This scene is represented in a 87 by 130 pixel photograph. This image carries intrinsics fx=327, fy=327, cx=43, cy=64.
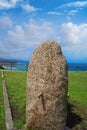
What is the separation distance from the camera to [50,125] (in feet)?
35.4

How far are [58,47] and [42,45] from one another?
56cm

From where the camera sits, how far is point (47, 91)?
10.7m

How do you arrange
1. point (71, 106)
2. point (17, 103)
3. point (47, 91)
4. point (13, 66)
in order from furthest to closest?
point (13, 66)
point (17, 103)
point (71, 106)
point (47, 91)

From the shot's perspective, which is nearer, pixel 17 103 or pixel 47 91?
pixel 47 91

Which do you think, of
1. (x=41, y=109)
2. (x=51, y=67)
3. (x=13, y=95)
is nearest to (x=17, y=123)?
(x=41, y=109)

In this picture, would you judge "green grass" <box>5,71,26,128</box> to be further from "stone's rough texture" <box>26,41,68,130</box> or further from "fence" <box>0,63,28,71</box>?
"fence" <box>0,63,28,71</box>

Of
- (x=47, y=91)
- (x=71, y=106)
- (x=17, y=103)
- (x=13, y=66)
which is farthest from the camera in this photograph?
(x=13, y=66)

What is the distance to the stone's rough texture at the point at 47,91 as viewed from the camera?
10703mm

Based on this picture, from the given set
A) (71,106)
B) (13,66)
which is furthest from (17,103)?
(13,66)

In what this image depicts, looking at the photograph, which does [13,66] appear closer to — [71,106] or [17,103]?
[17,103]

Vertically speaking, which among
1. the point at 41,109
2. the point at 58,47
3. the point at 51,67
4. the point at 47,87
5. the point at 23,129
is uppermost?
the point at 58,47

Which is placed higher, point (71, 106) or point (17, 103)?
point (17, 103)

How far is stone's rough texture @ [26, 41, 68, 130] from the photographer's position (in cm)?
1070

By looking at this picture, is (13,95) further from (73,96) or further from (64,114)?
(64,114)
